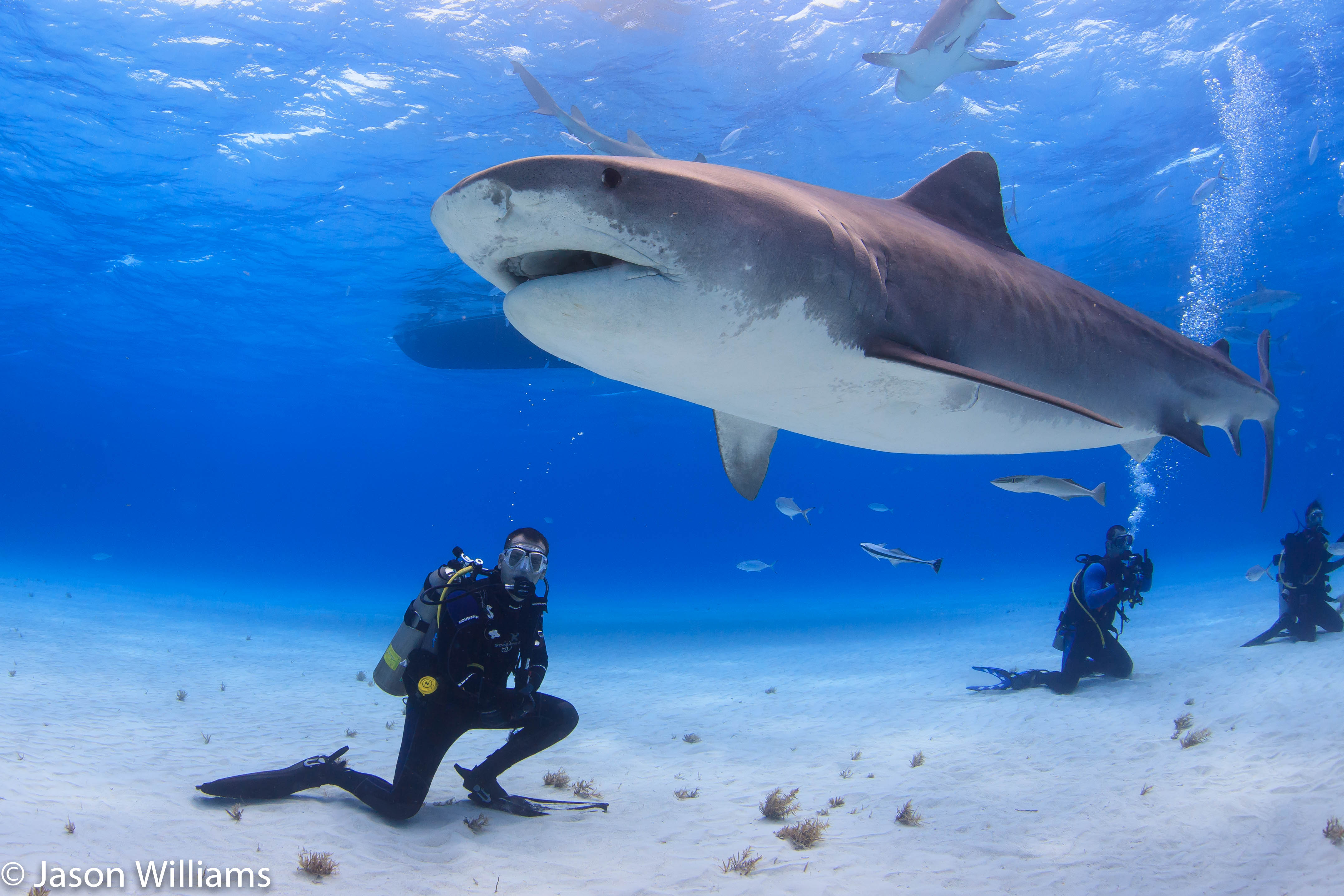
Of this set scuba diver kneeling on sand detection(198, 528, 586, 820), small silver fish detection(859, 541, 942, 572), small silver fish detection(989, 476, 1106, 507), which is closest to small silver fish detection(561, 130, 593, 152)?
small silver fish detection(859, 541, 942, 572)

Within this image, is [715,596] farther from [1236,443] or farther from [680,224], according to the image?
[680,224]

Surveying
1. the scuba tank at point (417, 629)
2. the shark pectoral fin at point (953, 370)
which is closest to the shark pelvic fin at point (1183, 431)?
the shark pectoral fin at point (953, 370)

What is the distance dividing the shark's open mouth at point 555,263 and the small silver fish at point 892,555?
7.28 metres

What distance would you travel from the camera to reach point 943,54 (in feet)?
28.8

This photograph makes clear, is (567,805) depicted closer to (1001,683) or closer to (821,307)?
(821,307)

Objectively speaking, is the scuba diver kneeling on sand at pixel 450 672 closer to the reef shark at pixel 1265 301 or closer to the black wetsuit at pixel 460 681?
the black wetsuit at pixel 460 681

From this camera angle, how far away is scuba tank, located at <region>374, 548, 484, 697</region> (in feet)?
14.5

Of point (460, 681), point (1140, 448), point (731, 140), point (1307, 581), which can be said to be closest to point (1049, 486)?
point (1140, 448)

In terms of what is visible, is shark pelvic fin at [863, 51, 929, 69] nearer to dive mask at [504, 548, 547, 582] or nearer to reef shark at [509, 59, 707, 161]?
reef shark at [509, 59, 707, 161]

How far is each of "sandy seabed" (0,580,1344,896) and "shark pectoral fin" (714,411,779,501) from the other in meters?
2.39

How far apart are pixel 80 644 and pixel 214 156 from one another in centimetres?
1135

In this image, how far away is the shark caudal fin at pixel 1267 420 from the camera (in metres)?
4.75

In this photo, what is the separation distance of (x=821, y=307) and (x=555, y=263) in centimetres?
99

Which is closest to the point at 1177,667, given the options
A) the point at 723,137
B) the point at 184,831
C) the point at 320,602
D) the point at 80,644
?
the point at 184,831
